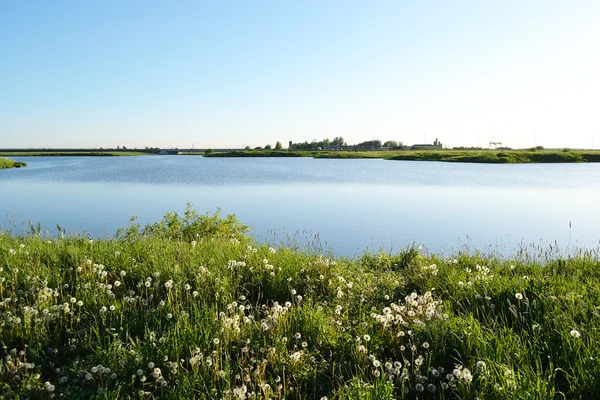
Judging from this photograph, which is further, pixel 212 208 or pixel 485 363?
pixel 212 208

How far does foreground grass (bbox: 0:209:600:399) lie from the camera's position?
456 centimetres

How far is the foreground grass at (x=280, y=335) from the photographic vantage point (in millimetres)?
4559

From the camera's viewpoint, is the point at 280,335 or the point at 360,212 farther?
the point at 360,212

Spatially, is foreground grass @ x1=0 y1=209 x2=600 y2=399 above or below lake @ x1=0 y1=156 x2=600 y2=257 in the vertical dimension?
above

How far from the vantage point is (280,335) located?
5586 mm

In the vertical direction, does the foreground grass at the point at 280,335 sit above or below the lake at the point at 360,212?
above

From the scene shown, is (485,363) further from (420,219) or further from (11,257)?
(420,219)

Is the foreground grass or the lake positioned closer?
the foreground grass

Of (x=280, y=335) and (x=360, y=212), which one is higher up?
(x=280, y=335)

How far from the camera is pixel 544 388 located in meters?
4.09

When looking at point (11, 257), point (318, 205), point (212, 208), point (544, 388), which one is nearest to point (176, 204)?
point (212, 208)

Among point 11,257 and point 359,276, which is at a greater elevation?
point 11,257

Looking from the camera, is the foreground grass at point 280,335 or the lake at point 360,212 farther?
the lake at point 360,212

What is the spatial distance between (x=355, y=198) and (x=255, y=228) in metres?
12.5
